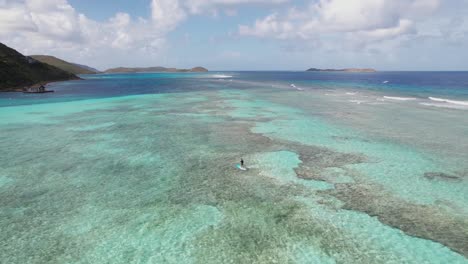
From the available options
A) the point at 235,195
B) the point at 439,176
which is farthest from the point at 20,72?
the point at 439,176

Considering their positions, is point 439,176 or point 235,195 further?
point 439,176

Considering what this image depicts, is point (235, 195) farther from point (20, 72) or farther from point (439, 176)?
point (20, 72)

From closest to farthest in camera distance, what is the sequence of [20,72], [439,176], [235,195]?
1. [235,195]
2. [439,176]
3. [20,72]

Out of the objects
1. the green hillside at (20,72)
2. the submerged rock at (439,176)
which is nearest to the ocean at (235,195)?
the submerged rock at (439,176)

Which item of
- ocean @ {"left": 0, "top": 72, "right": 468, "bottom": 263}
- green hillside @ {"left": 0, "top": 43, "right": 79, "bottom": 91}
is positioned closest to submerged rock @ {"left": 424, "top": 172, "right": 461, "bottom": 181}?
ocean @ {"left": 0, "top": 72, "right": 468, "bottom": 263}

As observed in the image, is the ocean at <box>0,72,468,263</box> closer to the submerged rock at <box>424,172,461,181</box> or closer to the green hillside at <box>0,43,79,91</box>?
the submerged rock at <box>424,172,461,181</box>
